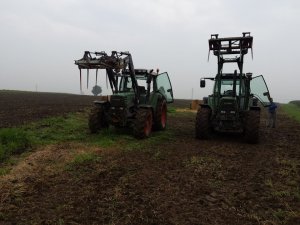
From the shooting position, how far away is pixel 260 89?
12922 mm

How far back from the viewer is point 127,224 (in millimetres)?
5508

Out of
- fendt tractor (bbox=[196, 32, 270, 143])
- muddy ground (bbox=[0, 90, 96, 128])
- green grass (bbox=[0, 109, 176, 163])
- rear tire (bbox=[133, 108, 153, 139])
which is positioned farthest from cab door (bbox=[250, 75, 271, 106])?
muddy ground (bbox=[0, 90, 96, 128])

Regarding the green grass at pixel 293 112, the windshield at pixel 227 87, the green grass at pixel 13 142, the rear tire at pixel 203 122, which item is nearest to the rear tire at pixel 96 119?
the green grass at pixel 13 142

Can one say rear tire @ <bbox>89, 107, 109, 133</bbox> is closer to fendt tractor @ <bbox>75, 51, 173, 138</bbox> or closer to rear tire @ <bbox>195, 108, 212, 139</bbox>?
fendt tractor @ <bbox>75, 51, 173, 138</bbox>

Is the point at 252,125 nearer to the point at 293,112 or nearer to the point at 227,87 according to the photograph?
the point at 227,87

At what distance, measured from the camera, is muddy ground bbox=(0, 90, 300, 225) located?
5832mm

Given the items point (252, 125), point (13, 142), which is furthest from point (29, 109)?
point (252, 125)

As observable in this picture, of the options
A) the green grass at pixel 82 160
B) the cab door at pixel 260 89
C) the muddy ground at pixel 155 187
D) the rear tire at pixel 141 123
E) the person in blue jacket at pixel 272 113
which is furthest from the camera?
the person in blue jacket at pixel 272 113

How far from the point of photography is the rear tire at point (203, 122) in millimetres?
12367

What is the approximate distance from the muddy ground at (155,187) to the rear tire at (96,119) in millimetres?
1936

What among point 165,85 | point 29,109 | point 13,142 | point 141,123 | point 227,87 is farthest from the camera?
point 29,109

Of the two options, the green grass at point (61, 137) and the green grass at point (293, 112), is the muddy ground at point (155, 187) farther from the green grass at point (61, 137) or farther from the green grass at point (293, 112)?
the green grass at point (293, 112)

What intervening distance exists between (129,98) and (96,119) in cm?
134

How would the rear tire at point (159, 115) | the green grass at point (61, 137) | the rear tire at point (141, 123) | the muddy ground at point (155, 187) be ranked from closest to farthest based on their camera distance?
the muddy ground at point (155, 187), the green grass at point (61, 137), the rear tire at point (141, 123), the rear tire at point (159, 115)
